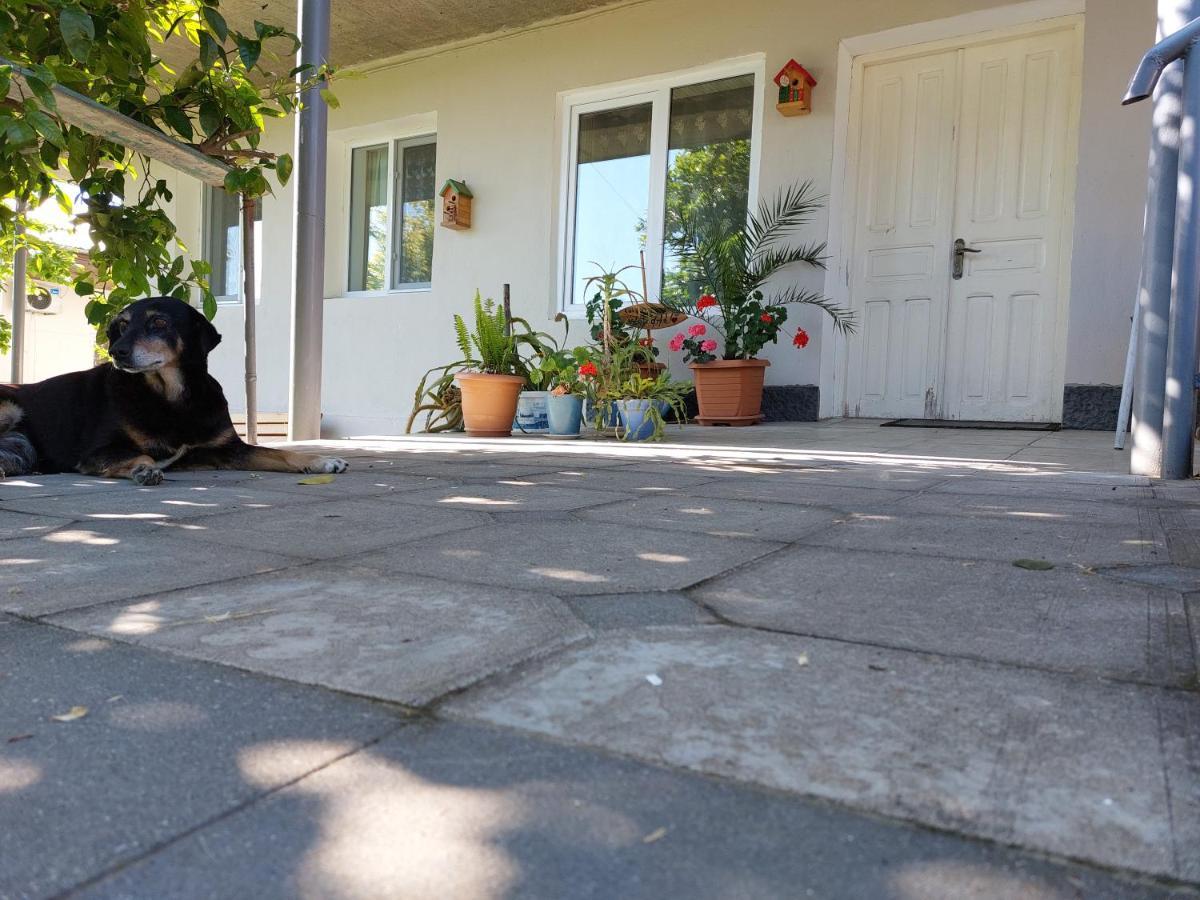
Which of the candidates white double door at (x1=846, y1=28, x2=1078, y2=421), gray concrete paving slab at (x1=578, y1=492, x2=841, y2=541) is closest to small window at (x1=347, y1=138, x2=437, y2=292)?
white double door at (x1=846, y1=28, x2=1078, y2=421)

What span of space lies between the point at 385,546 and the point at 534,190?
5870 mm

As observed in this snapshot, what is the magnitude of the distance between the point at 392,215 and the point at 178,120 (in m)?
5.63

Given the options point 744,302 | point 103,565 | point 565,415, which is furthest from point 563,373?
point 103,565

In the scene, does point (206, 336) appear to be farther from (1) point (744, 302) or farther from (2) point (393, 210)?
(2) point (393, 210)

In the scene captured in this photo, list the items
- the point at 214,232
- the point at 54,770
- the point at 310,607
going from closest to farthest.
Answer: the point at 54,770
the point at 310,607
the point at 214,232

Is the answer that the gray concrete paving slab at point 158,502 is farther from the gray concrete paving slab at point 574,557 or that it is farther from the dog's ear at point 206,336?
the gray concrete paving slab at point 574,557

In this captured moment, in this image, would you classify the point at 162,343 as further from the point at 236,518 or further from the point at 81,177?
the point at 236,518

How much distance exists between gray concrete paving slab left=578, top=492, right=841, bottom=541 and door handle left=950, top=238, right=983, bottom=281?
160 inches

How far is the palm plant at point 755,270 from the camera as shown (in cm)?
563

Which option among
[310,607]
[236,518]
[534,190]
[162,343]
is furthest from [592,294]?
[310,607]

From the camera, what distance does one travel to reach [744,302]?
577cm

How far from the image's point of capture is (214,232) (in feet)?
30.7

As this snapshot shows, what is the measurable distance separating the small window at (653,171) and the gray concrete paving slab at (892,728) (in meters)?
5.54

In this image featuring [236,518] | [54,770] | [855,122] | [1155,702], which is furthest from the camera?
[855,122]
